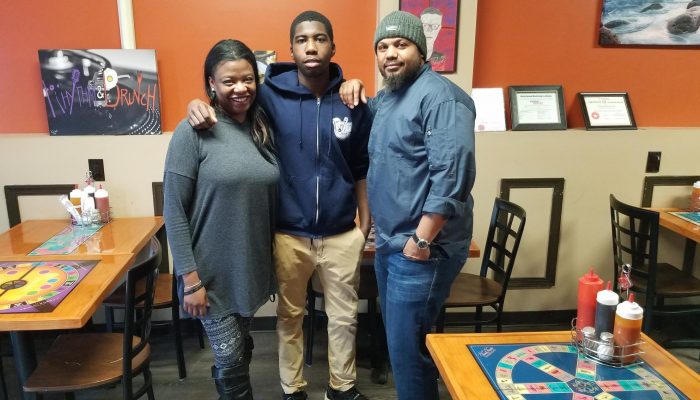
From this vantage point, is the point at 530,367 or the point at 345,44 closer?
the point at 530,367

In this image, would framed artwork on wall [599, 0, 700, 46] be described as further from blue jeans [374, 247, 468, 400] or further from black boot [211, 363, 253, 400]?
black boot [211, 363, 253, 400]

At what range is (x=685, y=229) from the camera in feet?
8.54

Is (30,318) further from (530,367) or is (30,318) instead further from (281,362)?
(530,367)

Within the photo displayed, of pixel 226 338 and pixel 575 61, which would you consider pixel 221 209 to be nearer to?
pixel 226 338

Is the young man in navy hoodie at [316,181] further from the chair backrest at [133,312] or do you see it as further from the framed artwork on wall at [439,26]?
the framed artwork on wall at [439,26]

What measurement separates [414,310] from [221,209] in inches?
28.9

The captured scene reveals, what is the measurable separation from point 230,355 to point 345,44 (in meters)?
1.78

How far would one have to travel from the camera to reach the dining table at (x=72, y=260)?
1595 millimetres

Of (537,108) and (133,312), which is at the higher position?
(537,108)

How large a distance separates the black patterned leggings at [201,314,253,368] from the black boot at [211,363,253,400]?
2 cm

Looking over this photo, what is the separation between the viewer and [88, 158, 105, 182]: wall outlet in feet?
9.00

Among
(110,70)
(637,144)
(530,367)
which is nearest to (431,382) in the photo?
(530,367)

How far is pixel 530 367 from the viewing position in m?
1.29

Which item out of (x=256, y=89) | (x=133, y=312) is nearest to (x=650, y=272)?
(x=256, y=89)
